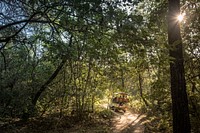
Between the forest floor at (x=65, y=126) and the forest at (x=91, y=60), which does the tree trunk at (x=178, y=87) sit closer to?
the forest at (x=91, y=60)

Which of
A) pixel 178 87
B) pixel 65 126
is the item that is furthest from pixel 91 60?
pixel 178 87

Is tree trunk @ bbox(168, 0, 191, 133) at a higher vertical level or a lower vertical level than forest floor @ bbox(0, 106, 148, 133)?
higher

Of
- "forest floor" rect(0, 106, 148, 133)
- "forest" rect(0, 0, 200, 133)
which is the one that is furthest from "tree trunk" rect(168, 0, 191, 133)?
"forest floor" rect(0, 106, 148, 133)

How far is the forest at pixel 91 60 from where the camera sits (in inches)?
185

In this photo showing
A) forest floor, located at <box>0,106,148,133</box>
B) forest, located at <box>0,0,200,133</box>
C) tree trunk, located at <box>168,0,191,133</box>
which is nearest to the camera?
forest, located at <box>0,0,200,133</box>

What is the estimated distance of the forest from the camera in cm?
470

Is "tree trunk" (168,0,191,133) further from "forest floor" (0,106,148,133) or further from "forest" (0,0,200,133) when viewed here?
"forest floor" (0,106,148,133)

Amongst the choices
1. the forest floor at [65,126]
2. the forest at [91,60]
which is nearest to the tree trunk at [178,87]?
the forest at [91,60]

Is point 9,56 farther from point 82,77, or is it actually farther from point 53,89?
point 82,77

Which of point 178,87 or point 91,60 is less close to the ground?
point 91,60

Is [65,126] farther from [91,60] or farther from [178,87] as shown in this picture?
[178,87]

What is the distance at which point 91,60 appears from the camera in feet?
31.9

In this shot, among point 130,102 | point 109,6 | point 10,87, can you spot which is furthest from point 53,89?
point 130,102

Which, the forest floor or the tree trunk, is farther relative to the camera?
the forest floor
